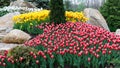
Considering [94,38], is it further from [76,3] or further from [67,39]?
[76,3]

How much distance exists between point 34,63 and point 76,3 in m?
11.2

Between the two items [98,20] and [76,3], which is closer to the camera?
[98,20]

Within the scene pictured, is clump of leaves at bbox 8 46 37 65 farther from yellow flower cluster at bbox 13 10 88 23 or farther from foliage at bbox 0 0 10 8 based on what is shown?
foliage at bbox 0 0 10 8

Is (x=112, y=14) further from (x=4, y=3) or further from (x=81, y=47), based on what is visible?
(x=81, y=47)

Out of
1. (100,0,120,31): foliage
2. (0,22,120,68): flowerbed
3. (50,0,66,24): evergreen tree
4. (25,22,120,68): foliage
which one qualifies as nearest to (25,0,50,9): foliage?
(100,0,120,31): foliage

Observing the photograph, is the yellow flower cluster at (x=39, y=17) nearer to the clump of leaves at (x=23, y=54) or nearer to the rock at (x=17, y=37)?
the rock at (x=17, y=37)

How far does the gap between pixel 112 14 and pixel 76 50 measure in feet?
22.9

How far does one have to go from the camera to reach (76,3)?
1800 centimetres

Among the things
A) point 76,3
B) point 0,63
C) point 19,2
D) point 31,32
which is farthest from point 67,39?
point 76,3

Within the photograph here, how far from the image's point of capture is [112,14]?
14.3 meters

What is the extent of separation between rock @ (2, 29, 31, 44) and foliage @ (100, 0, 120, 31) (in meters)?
4.54

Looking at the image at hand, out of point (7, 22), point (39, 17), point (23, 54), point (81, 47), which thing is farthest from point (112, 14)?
point (23, 54)

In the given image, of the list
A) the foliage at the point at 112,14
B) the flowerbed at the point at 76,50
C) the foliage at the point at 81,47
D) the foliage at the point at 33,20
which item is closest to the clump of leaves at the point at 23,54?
the flowerbed at the point at 76,50

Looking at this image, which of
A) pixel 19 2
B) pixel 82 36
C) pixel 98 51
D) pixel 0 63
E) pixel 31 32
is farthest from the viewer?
pixel 19 2
